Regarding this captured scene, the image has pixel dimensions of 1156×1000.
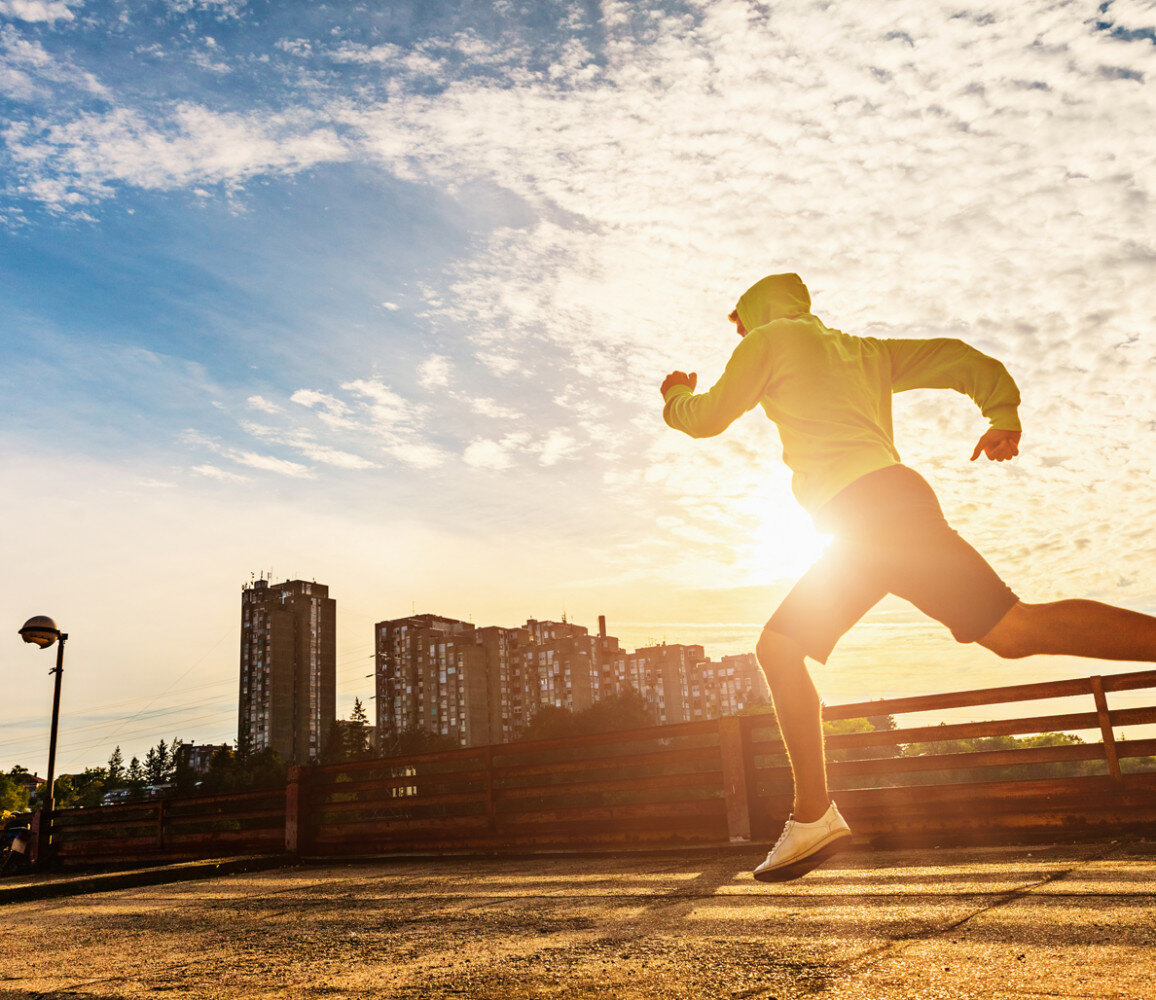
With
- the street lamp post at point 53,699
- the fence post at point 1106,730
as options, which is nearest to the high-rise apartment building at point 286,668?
the street lamp post at point 53,699

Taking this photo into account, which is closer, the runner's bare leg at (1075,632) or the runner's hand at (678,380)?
the runner's bare leg at (1075,632)

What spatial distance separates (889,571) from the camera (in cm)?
246

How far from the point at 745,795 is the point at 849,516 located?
260 inches

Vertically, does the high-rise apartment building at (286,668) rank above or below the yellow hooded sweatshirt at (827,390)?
above

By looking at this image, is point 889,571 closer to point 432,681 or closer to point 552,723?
point 552,723

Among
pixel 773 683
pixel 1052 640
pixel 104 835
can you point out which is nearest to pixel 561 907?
pixel 773 683

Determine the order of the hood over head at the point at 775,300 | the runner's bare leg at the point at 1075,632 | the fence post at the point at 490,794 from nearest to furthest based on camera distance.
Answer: the runner's bare leg at the point at 1075,632
the hood over head at the point at 775,300
the fence post at the point at 490,794

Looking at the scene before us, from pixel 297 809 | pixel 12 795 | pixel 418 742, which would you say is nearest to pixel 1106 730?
pixel 297 809

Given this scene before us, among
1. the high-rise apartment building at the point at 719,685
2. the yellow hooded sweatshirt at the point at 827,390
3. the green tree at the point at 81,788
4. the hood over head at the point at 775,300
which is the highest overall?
the high-rise apartment building at the point at 719,685

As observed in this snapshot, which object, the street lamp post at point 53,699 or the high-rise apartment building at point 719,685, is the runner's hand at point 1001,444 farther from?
the high-rise apartment building at point 719,685

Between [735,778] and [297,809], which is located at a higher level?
[735,778]

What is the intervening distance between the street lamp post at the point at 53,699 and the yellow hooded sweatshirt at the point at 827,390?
17.9 metres

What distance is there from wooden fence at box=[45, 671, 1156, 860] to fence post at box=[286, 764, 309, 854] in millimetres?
19

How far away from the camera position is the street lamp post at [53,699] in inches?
635
